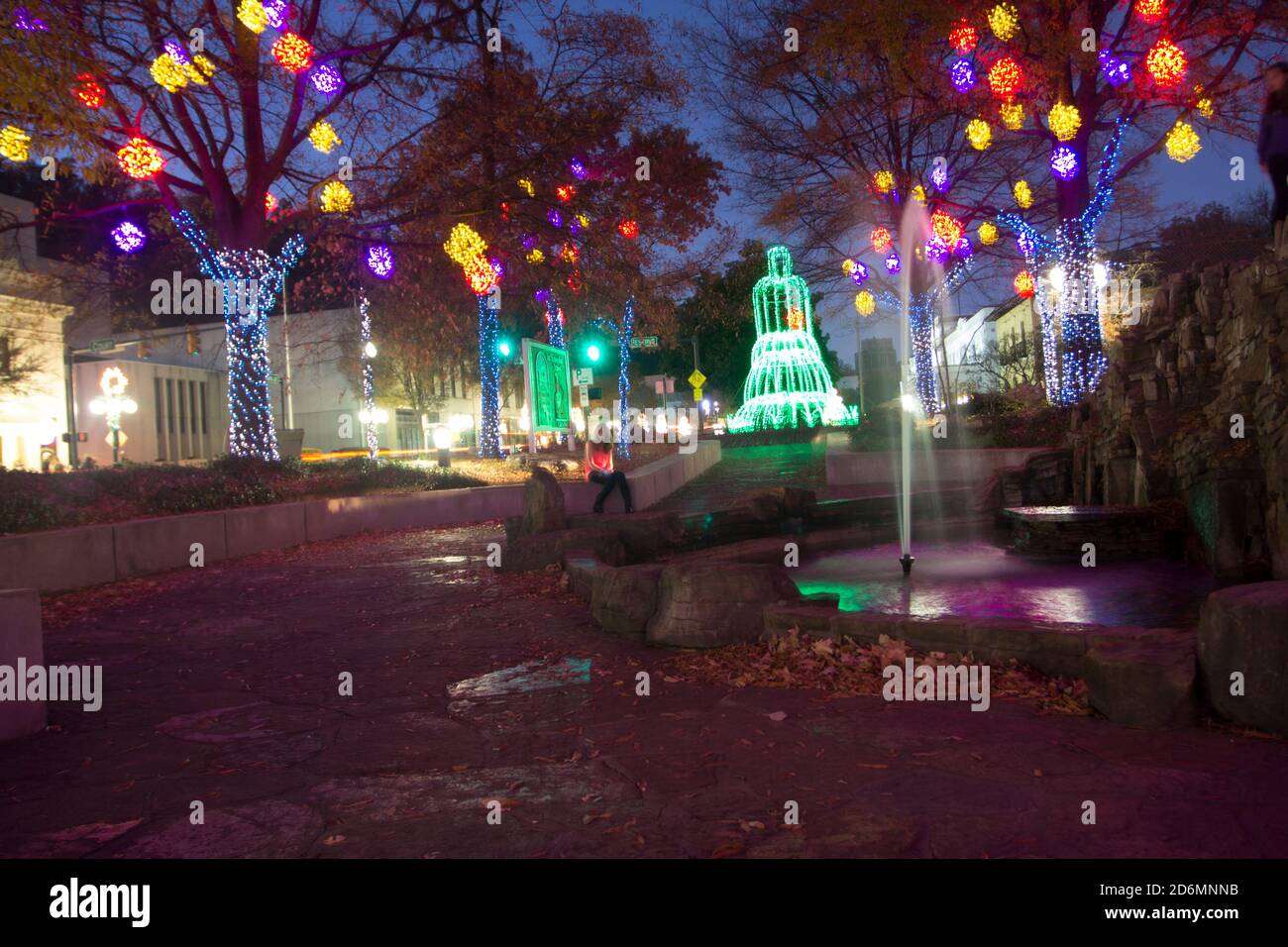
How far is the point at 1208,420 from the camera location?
9.16 metres

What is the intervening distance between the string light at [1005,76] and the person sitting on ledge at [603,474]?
9785 millimetres

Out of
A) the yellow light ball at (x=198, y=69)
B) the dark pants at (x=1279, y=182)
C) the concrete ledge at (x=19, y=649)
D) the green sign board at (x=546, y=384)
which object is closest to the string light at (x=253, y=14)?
the yellow light ball at (x=198, y=69)

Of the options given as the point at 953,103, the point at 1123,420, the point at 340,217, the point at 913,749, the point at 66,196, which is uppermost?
the point at 66,196

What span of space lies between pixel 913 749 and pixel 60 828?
12.1 feet

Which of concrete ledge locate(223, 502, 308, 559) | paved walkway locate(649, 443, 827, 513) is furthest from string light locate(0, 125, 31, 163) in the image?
paved walkway locate(649, 443, 827, 513)

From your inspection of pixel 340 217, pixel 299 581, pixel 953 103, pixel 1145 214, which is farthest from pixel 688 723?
pixel 1145 214

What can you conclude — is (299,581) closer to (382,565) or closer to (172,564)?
(382,565)

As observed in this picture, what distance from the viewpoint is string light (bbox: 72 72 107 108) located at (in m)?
8.86

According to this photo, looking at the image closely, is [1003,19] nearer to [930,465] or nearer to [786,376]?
[930,465]

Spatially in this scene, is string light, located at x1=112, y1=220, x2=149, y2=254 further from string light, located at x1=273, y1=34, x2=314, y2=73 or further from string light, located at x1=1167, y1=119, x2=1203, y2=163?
string light, located at x1=1167, y1=119, x2=1203, y2=163

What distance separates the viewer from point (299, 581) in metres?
10.3

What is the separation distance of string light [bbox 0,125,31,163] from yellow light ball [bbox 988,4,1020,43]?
46.8ft

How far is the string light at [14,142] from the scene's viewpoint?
27.0ft

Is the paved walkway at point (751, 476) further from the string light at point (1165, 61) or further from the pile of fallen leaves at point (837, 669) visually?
the pile of fallen leaves at point (837, 669)
